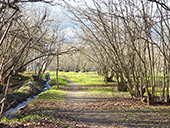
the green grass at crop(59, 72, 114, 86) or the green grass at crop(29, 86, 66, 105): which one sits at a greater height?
the green grass at crop(59, 72, 114, 86)

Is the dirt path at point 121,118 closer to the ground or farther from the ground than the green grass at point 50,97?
farther from the ground

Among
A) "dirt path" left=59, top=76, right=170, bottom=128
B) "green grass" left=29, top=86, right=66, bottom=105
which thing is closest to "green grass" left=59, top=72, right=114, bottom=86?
"green grass" left=29, top=86, right=66, bottom=105

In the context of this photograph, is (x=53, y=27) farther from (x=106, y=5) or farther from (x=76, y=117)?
(x=76, y=117)

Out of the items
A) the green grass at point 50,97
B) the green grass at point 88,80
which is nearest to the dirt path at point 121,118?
the green grass at point 50,97

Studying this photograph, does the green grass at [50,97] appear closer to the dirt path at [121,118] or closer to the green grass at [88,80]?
the dirt path at [121,118]

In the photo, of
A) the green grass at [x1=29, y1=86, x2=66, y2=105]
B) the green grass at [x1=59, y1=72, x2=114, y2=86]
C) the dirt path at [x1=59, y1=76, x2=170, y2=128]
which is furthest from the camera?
the green grass at [x1=59, y1=72, x2=114, y2=86]

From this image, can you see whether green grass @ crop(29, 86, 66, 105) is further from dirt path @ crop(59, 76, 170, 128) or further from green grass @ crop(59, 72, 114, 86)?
green grass @ crop(59, 72, 114, 86)

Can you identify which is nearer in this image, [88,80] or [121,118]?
[121,118]

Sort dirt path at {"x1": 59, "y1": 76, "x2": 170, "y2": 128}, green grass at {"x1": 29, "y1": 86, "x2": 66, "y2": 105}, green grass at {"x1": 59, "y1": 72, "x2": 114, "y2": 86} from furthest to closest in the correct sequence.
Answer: green grass at {"x1": 59, "y1": 72, "x2": 114, "y2": 86}
green grass at {"x1": 29, "y1": 86, "x2": 66, "y2": 105}
dirt path at {"x1": 59, "y1": 76, "x2": 170, "y2": 128}

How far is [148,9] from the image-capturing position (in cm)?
920

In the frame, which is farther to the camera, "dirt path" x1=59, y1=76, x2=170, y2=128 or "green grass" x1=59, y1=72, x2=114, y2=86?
"green grass" x1=59, y1=72, x2=114, y2=86

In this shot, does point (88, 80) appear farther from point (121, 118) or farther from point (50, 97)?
point (121, 118)

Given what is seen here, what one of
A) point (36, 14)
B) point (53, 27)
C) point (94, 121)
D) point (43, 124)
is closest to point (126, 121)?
point (94, 121)

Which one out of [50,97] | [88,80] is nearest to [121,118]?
[50,97]
